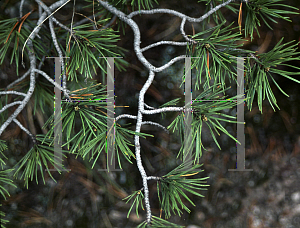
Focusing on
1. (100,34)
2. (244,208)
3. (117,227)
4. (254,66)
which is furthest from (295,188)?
(100,34)

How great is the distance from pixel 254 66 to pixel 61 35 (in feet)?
1.68

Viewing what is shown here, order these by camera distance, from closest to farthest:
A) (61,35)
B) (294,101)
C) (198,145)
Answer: (198,145) → (61,35) → (294,101)

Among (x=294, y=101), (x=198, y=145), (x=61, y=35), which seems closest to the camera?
(x=198, y=145)

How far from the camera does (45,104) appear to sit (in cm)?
67

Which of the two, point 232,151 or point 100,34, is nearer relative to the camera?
point 100,34

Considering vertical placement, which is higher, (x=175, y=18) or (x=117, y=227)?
(x=175, y=18)

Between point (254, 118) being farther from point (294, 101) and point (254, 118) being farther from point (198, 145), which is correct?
point (198, 145)

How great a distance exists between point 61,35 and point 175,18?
0.34 m

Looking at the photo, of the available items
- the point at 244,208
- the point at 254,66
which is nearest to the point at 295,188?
the point at 244,208

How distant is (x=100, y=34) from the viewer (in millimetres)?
542

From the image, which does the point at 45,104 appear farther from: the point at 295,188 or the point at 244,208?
the point at 295,188

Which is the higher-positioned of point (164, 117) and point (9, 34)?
point (9, 34)

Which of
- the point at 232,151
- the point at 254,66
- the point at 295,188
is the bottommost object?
the point at 295,188

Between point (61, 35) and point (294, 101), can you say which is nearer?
point (61, 35)
